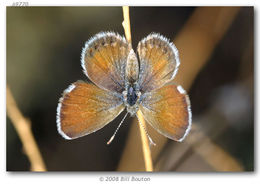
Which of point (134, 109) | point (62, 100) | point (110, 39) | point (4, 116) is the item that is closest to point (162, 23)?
point (110, 39)

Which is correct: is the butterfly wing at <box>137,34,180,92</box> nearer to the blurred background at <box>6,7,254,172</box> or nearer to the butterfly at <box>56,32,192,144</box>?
the butterfly at <box>56,32,192,144</box>

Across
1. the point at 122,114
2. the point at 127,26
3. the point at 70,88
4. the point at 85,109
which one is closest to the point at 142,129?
the point at 122,114

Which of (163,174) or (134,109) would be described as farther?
(163,174)

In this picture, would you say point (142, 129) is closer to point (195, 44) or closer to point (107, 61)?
point (107, 61)

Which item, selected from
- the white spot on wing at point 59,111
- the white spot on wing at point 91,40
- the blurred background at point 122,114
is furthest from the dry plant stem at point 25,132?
the white spot on wing at point 91,40

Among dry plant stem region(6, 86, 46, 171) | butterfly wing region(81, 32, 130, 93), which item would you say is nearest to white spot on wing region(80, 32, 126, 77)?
butterfly wing region(81, 32, 130, 93)

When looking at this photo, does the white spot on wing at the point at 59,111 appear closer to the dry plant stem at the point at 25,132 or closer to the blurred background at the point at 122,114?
the blurred background at the point at 122,114
